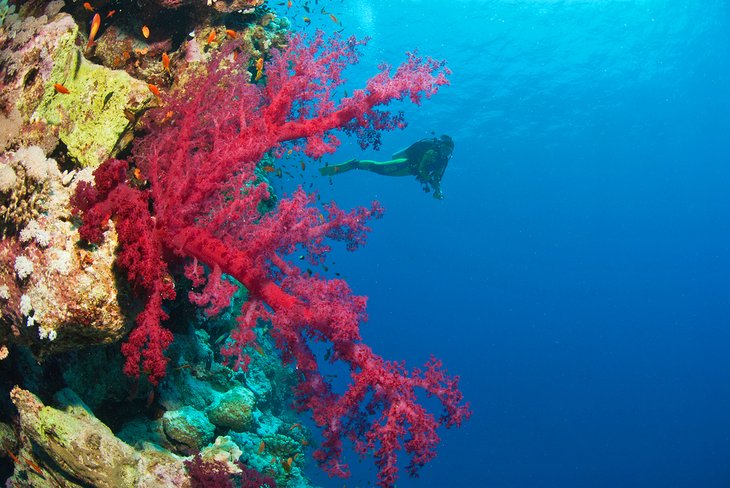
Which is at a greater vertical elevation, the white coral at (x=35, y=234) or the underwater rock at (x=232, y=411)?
the underwater rock at (x=232, y=411)

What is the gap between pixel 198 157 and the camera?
A: 11.5 feet

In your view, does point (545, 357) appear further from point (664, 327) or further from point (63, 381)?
point (63, 381)

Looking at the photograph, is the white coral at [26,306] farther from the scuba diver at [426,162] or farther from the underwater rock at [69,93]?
the scuba diver at [426,162]

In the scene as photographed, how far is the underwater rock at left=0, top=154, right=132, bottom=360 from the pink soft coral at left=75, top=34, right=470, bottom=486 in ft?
0.66

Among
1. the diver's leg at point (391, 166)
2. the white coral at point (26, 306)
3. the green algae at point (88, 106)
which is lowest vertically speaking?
the white coral at point (26, 306)

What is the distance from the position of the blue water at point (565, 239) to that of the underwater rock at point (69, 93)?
24222mm

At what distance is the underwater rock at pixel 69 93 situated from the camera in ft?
11.9

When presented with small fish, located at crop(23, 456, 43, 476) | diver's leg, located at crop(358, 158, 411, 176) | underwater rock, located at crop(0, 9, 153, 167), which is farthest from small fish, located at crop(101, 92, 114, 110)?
diver's leg, located at crop(358, 158, 411, 176)

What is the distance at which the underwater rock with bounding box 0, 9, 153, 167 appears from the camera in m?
3.63

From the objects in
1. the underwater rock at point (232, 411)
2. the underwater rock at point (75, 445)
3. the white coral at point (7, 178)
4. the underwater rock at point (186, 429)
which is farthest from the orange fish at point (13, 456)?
the white coral at point (7, 178)

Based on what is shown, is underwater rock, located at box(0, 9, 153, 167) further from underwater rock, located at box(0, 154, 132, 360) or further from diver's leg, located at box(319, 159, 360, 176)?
diver's leg, located at box(319, 159, 360, 176)

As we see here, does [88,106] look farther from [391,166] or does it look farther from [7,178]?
[391,166]

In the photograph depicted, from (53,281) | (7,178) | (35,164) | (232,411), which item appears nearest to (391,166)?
(232,411)

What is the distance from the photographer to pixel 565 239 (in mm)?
76562
